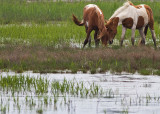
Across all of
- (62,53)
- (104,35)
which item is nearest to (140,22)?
(104,35)

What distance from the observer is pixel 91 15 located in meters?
15.0

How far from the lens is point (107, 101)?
333 inches

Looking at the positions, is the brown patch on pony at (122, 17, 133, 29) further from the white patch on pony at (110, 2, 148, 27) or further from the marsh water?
the marsh water

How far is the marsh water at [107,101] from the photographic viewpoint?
7801 mm

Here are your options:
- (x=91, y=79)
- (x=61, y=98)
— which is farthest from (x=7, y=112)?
(x=91, y=79)

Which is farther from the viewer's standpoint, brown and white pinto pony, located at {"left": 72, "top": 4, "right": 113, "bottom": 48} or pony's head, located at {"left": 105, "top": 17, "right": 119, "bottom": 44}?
pony's head, located at {"left": 105, "top": 17, "right": 119, "bottom": 44}

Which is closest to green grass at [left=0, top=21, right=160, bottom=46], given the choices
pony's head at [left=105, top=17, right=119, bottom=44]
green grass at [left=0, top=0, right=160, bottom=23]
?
pony's head at [left=105, top=17, right=119, bottom=44]

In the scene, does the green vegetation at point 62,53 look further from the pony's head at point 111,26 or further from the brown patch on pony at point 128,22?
the brown patch on pony at point 128,22

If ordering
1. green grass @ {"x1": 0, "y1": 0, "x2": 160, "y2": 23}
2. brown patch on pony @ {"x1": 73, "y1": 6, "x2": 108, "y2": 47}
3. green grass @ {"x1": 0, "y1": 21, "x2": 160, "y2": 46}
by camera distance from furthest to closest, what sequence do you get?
green grass @ {"x1": 0, "y1": 0, "x2": 160, "y2": 23} → green grass @ {"x1": 0, "y1": 21, "x2": 160, "y2": 46} → brown patch on pony @ {"x1": 73, "y1": 6, "x2": 108, "y2": 47}

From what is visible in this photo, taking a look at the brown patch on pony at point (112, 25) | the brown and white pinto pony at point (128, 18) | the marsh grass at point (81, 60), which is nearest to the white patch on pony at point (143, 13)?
the brown and white pinto pony at point (128, 18)

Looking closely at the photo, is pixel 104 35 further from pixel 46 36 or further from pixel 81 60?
pixel 46 36

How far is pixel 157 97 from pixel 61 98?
167 centimetres

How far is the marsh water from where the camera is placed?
7.80m

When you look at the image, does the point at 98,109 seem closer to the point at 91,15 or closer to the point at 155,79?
the point at 155,79
